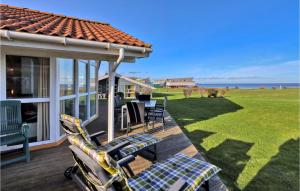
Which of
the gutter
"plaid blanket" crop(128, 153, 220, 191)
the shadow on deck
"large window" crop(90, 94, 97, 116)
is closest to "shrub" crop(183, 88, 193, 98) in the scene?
"large window" crop(90, 94, 97, 116)

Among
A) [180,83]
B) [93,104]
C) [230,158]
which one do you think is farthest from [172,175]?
[180,83]

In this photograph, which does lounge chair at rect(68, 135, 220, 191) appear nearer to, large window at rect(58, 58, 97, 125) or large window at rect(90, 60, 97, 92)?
large window at rect(58, 58, 97, 125)

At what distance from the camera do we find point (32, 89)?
3.84 meters

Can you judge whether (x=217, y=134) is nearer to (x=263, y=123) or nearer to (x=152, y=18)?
(x=263, y=123)

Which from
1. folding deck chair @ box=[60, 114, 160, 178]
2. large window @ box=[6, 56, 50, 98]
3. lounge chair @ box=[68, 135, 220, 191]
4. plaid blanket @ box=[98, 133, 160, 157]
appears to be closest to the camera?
lounge chair @ box=[68, 135, 220, 191]

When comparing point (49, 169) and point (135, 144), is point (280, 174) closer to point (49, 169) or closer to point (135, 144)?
point (135, 144)

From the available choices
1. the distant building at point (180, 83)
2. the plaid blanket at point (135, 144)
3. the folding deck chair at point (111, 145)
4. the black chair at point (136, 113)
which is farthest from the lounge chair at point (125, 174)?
the distant building at point (180, 83)

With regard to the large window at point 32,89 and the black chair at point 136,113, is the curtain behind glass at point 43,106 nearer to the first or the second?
the large window at point 32,89

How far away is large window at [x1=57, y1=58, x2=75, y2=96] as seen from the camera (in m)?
4.51

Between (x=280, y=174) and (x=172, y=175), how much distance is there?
272cm

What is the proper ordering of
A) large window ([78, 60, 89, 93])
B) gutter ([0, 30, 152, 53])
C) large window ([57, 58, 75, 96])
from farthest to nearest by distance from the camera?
large window ([78, 60, 89, 93]) < large window ([57, 58, 75, 96]) < gutter ([0, 30, 152, 53])

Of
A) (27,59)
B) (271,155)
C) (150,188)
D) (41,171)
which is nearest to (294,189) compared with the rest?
(271,155)

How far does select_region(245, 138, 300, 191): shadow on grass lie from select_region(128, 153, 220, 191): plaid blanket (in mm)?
1262

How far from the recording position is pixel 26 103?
3762mm
